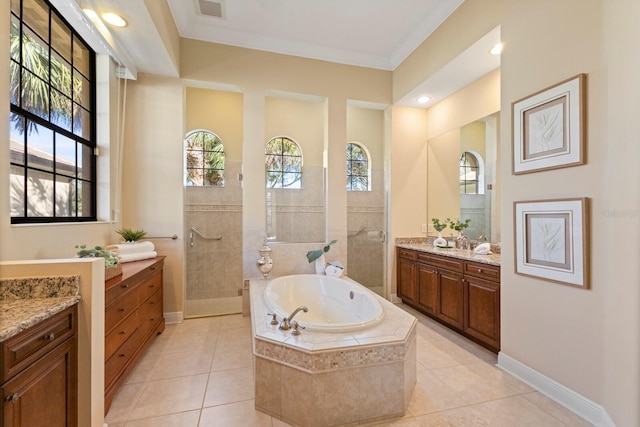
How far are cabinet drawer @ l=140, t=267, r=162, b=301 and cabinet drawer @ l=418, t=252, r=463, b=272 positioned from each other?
3028mm

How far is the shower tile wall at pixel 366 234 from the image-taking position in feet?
13.0

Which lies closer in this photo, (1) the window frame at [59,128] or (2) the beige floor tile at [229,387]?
(1) the window frame at [59,128]

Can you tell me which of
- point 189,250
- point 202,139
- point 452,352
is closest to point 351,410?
point 452,352

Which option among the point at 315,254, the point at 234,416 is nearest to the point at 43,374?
the point at 234,416

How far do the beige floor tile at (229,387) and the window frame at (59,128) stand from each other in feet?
5.52

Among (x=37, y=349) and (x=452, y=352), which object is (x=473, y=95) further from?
(x=37, y=349)

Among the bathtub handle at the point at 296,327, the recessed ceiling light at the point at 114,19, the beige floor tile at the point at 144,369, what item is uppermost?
the recessed ceiling light at the point at 114,19

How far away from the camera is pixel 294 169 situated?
12.5 ft

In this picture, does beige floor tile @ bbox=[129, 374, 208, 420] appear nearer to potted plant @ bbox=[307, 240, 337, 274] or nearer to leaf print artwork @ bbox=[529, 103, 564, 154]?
potted plant @ bbox=[307, 240, 337, 274]

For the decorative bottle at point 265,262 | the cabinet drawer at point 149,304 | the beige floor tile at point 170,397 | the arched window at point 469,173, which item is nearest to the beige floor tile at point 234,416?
the beige floor tile at point 170,397

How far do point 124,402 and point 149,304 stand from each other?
90 cm

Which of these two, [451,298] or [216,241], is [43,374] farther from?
[451,298]

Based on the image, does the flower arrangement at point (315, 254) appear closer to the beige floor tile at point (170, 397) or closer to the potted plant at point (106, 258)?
the beige floor tile at point (170, 397)

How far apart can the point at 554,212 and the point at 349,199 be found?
2416 millimetres
